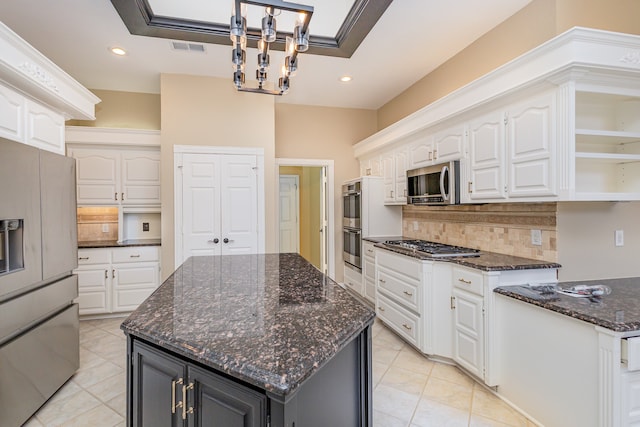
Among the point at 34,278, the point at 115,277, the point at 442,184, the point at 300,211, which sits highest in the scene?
the point at 442,184

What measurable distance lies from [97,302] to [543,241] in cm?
462

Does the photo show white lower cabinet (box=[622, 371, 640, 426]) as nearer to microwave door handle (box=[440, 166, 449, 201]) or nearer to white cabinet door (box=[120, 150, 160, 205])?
microwave door handle (box=[440, 166, 449, 201])

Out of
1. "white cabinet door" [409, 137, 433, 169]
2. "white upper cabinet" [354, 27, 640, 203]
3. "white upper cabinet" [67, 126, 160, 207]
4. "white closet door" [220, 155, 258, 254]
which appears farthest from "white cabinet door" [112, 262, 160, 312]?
"white upper cabinet" [354, 27, 640, 203]

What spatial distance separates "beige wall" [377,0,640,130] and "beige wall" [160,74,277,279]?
2131 millimetres

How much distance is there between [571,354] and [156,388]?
203cm

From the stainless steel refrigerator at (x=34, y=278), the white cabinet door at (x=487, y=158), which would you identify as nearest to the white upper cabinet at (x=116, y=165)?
the stainless steel refrigerator at (x=34, y=278)

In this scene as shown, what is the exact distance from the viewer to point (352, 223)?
4.55 metres

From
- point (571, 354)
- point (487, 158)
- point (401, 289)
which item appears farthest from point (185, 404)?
point (487, 158)

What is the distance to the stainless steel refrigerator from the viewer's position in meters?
1.81

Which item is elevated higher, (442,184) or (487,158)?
(487,158)

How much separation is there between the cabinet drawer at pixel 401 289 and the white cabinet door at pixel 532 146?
114 centimetres

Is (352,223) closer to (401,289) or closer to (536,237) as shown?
(401,289)

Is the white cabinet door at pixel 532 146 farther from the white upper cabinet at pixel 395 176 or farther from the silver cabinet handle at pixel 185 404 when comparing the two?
the silver cabinet handle at pixel 185 404

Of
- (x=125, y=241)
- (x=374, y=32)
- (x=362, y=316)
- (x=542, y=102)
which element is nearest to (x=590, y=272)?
(x=542, y=102)
